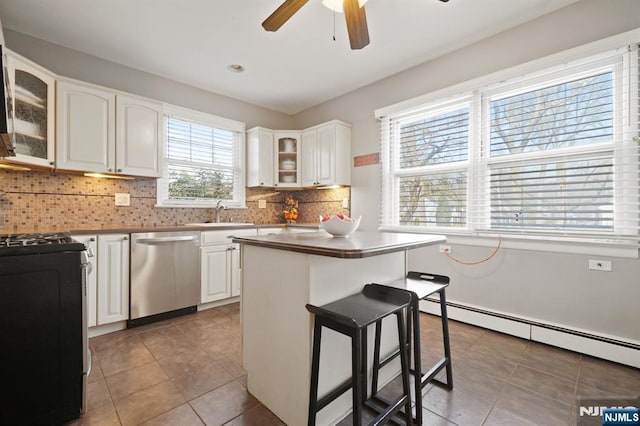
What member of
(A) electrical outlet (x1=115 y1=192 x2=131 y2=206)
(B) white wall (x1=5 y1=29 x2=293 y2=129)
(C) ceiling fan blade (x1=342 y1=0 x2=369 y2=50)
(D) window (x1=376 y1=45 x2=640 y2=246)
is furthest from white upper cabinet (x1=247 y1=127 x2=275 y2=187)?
(C) ceiling fan blade (x1=342 y1=0 x2=369 y2=50)

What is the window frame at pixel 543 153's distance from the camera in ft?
6.82

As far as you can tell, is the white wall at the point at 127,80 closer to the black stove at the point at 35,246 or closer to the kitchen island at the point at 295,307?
the black stove at the point at 35,246

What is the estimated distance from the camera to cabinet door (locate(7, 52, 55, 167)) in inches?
87.7

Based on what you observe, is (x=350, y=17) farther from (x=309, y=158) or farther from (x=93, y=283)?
(x=93, y=283)

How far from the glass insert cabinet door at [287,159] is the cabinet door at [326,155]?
0.44m

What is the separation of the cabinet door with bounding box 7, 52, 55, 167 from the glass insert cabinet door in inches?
98.5

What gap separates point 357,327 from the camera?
1.08 meters

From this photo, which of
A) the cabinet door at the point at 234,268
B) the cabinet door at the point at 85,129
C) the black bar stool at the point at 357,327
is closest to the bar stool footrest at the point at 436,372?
the black bar stool at the point at 357,327

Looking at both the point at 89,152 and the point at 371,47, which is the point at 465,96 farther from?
the point at 89,152

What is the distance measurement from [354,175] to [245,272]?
99.5 inches

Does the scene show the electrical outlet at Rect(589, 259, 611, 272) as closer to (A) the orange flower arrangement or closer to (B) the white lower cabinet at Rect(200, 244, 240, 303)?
(B) the white lower cabinet at Rect(200, 244, 240, 303)

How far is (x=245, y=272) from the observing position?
5.80 ft

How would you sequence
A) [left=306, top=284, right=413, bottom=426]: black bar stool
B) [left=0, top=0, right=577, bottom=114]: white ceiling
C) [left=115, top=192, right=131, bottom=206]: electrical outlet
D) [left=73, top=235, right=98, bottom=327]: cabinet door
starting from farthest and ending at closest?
[left=115, top=192, right=131, bottom=206]: electrical outlet < [left=73, top=235, right=98, bottom=327]: cabinet door < [left=0, top=0, right=577, bottom=114]: white ceiling < [left=306, top=284, right=413, bottom=426]: black bar stool

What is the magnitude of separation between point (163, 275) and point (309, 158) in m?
2.42
